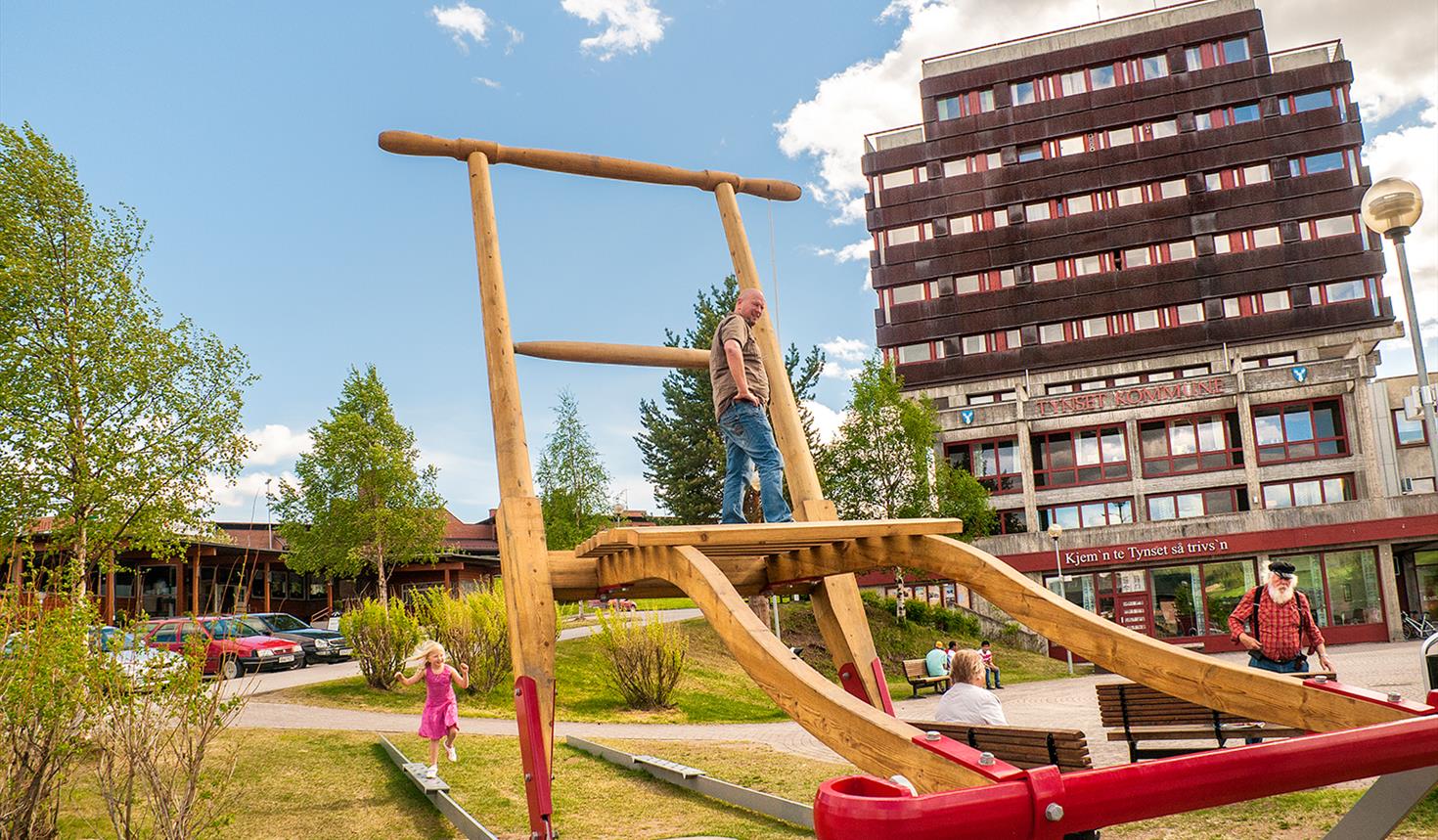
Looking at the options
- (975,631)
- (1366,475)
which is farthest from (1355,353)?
(975,631)

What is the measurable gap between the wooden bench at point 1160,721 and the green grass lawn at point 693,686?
6943 mm

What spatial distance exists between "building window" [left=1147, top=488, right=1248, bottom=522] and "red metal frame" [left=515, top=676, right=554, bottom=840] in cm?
4059

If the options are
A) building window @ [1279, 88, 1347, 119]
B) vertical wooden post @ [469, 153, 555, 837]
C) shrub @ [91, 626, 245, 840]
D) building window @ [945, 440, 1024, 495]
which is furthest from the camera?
building window @ [1279, 88, 1347, 119]

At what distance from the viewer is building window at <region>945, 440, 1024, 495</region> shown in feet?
145

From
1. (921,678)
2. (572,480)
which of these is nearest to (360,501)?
(572,480)

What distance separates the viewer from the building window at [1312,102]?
157 ft

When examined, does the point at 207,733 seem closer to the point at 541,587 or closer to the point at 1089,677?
the point at 541,587

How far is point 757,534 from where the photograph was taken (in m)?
4.62

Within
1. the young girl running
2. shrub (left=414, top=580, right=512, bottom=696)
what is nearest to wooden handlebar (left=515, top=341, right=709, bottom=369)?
the young girl running

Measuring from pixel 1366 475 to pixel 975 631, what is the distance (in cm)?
1805

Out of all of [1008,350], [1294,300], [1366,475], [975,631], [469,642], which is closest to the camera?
[469,642]

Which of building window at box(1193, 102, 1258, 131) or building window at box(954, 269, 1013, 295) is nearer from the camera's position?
building window at box(1193, 102, 1258, 131)

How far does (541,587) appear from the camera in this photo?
224 inches

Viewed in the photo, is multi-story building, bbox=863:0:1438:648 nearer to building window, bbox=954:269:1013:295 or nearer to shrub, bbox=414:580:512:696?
building window, bbox=954:269:1013:295
